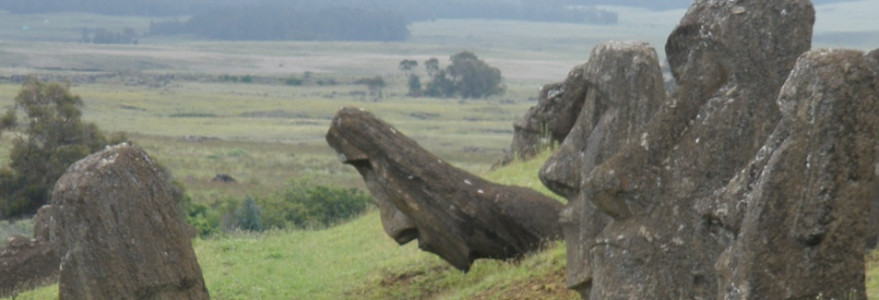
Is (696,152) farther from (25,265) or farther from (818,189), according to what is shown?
(25,265)

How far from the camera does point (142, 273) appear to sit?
16.0m

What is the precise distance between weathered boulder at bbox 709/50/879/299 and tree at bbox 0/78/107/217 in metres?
46.5

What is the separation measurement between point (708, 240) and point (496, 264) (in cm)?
818

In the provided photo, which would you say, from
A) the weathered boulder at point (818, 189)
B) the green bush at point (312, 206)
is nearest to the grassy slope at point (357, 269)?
the weathered boulder at point (818, 189)

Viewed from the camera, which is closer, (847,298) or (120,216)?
(847,298)

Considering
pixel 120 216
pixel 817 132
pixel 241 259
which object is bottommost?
pixel 241 259

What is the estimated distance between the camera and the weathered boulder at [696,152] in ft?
36.7

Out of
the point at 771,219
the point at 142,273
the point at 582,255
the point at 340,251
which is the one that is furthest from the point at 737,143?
the point at 340,251

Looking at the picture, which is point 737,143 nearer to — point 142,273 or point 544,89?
point 142,273

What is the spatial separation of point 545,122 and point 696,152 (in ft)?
66.3

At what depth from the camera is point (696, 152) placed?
11375 millimetres

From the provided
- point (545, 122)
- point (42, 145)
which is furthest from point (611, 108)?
point (42, 145)

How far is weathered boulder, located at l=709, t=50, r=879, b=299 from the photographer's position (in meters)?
9.21

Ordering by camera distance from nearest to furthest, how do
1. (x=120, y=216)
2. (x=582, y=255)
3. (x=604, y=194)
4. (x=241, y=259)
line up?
1. (x=604, y=194)
2. (x=582, y=255)
3. (x=120, y=216)
4. (x=241, y=259)
